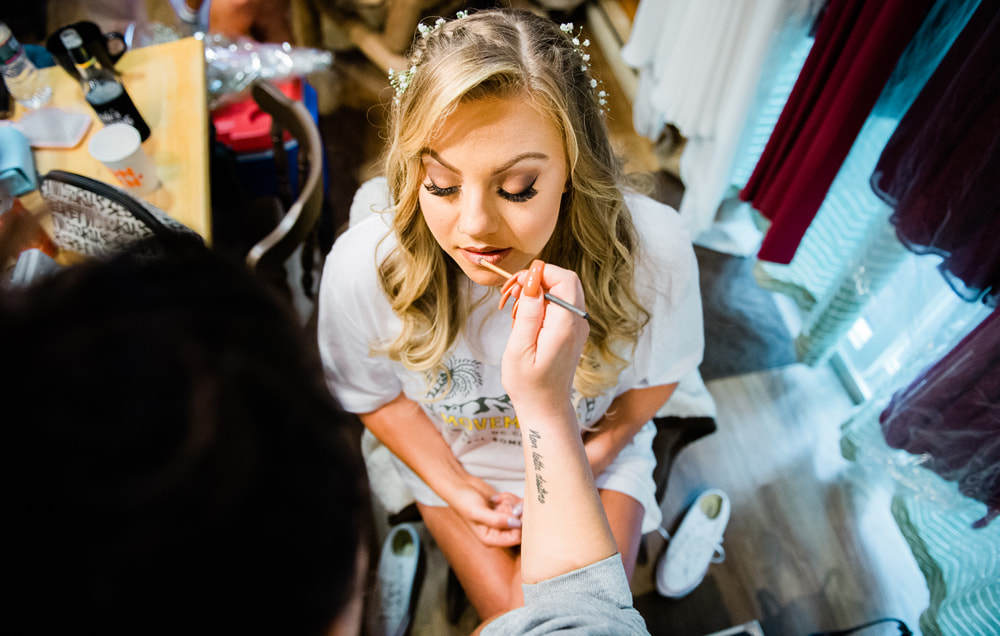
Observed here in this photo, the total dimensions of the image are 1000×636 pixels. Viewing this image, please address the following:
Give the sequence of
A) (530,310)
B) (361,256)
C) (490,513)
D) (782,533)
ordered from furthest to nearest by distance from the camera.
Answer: (782,533)
(490,513)
(361,256)
(530,310)

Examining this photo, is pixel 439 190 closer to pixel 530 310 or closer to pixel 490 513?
pixel 530 310

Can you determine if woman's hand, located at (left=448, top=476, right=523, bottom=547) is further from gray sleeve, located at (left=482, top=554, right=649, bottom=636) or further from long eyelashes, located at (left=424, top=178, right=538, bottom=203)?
long eyelashes, located at (left=424, top=178, right=538, bottom=203)

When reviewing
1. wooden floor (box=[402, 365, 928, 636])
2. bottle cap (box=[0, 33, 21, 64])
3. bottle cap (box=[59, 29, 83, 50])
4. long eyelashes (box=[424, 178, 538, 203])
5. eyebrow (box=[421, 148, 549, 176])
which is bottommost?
wooden floor (box=[402, 365, 928, 636])

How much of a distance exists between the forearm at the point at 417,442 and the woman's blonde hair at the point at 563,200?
0.22m

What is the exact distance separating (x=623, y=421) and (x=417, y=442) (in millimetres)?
480

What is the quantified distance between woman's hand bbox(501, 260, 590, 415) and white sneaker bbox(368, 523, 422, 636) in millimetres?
1007

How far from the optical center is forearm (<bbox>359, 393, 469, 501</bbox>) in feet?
4.53

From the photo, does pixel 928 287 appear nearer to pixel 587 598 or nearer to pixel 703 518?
pixel 703 518

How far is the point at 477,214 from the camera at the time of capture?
3.13 ft

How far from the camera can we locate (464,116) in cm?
91

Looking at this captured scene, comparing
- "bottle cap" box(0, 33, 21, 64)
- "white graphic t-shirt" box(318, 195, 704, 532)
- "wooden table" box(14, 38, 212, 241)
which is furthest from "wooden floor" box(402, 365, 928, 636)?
"bottle cap" box(0, 33, 21, 64)

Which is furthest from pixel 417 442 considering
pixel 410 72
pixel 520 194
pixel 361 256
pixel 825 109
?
pixel 825 109

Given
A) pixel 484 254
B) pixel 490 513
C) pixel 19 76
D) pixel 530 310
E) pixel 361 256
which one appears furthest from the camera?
pixel 19 76

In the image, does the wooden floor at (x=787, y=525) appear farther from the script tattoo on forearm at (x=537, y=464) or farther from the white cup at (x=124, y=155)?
the white cup at (x=124, y=155)
